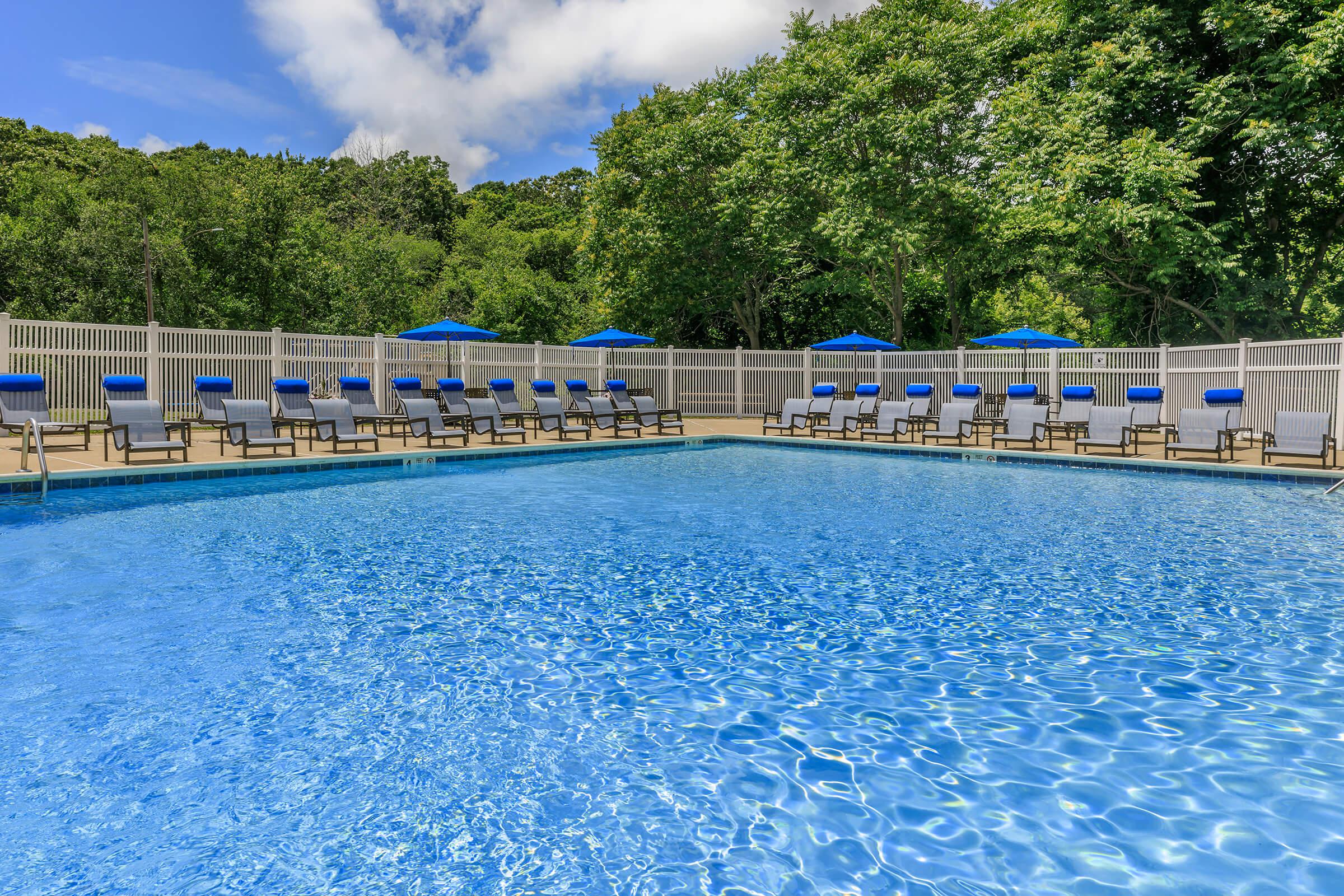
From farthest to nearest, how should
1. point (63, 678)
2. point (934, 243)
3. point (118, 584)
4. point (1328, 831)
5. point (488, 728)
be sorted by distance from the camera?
point (934, 243), point (118, 584), point (63, 678), point (488, 728), point (1328, 831)

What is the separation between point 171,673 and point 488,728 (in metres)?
1.57

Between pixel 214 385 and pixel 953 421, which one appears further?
pixel 953 421

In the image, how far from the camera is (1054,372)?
16891mm

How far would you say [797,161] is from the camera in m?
21.2

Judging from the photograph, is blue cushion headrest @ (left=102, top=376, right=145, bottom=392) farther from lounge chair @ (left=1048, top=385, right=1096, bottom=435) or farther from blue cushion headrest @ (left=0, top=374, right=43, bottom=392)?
lounge chair @ (left=1048, top=385, right=1096, bottom=435)

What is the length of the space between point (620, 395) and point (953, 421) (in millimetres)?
6558

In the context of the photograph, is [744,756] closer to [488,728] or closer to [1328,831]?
[488,728]

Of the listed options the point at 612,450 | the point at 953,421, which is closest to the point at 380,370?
the point at 612,450

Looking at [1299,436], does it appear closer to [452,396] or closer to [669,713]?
[669,713]

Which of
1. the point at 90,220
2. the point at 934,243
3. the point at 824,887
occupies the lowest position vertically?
the point at 824,887

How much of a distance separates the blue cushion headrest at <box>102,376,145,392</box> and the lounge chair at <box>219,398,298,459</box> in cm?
134

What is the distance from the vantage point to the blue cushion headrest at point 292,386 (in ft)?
40.6

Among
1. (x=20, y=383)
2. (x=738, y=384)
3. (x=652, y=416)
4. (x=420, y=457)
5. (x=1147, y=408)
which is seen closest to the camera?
(x=20, y=383)

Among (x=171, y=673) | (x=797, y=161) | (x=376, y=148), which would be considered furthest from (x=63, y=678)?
(x=376, y=148)
